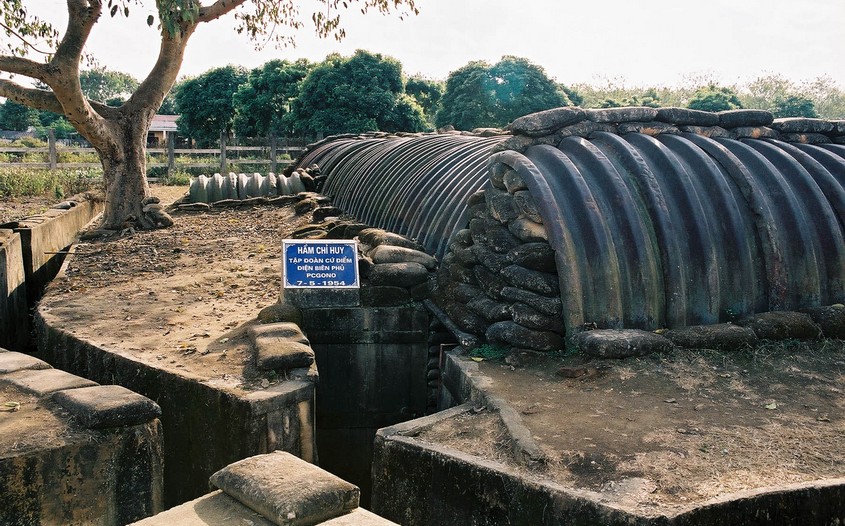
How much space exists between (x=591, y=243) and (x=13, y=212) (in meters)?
12.0

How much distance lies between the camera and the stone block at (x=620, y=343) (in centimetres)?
535

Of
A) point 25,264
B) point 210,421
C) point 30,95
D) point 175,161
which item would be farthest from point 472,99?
point 210,421

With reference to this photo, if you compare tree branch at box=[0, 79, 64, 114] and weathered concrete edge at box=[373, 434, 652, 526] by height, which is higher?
tree branch at box=[0, 79, 64, 114]

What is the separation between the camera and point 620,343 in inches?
211

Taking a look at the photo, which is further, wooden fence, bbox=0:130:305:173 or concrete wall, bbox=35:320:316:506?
wooden fence, bbox=0:130:305:173

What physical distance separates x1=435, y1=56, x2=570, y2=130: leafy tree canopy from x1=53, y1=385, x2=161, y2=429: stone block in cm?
2720

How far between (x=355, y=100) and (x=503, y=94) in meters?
6.56

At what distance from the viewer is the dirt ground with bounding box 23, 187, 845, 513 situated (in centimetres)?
379

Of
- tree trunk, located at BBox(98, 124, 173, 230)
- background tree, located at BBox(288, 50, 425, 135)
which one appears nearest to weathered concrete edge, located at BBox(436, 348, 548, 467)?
tree trunk, located at BBox(98, 124, 173, 230)

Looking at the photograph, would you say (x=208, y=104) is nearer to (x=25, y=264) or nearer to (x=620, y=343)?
(x=25, y=264)

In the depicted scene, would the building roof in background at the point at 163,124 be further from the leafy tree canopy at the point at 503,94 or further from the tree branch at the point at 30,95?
the tree branch at the point at 30,95

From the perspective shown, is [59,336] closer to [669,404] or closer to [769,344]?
[669,404]

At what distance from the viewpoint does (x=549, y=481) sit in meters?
3.74

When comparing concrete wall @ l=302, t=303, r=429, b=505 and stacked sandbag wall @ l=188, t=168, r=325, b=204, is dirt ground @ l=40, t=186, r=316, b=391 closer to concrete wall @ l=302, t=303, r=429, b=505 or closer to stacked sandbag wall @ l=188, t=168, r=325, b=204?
concrete wall @ l=302, t=303, r=429, b=505
